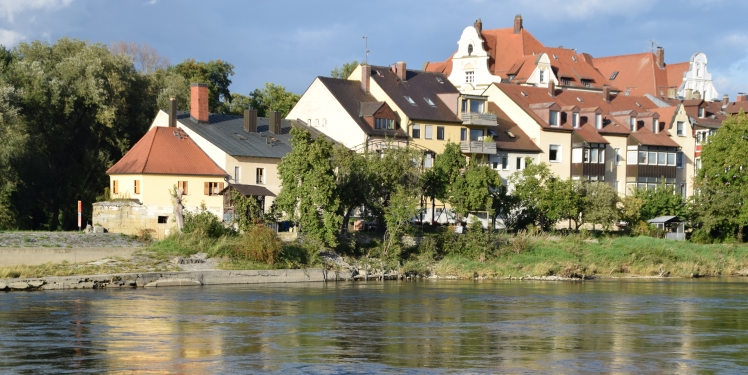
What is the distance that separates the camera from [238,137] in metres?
63.0

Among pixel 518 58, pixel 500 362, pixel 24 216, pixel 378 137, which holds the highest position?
pixel 518 58

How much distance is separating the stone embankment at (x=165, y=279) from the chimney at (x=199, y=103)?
50.6 ft

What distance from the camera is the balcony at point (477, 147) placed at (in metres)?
72.5

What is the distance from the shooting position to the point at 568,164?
3063 inches

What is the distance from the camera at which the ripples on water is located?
27.3 metres

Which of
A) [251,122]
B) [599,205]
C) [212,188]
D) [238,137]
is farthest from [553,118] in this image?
[212,188]

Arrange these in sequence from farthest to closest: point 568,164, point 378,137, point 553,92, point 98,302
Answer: point 553,92 < point 568,164 < point 378,137 < point 98,302

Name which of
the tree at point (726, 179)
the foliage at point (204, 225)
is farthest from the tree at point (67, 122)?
the tree at point (726, 179)

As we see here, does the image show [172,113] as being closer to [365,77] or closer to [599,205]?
[365,77]

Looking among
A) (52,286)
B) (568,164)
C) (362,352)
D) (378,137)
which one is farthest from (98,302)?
(568,164)

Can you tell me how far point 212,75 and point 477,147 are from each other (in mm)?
28830

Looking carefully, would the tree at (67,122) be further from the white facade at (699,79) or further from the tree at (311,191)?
the white facade at (699,79)

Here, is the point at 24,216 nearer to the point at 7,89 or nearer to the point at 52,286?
the point at 7,89

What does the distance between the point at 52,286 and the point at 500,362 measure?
24257 millimetres
